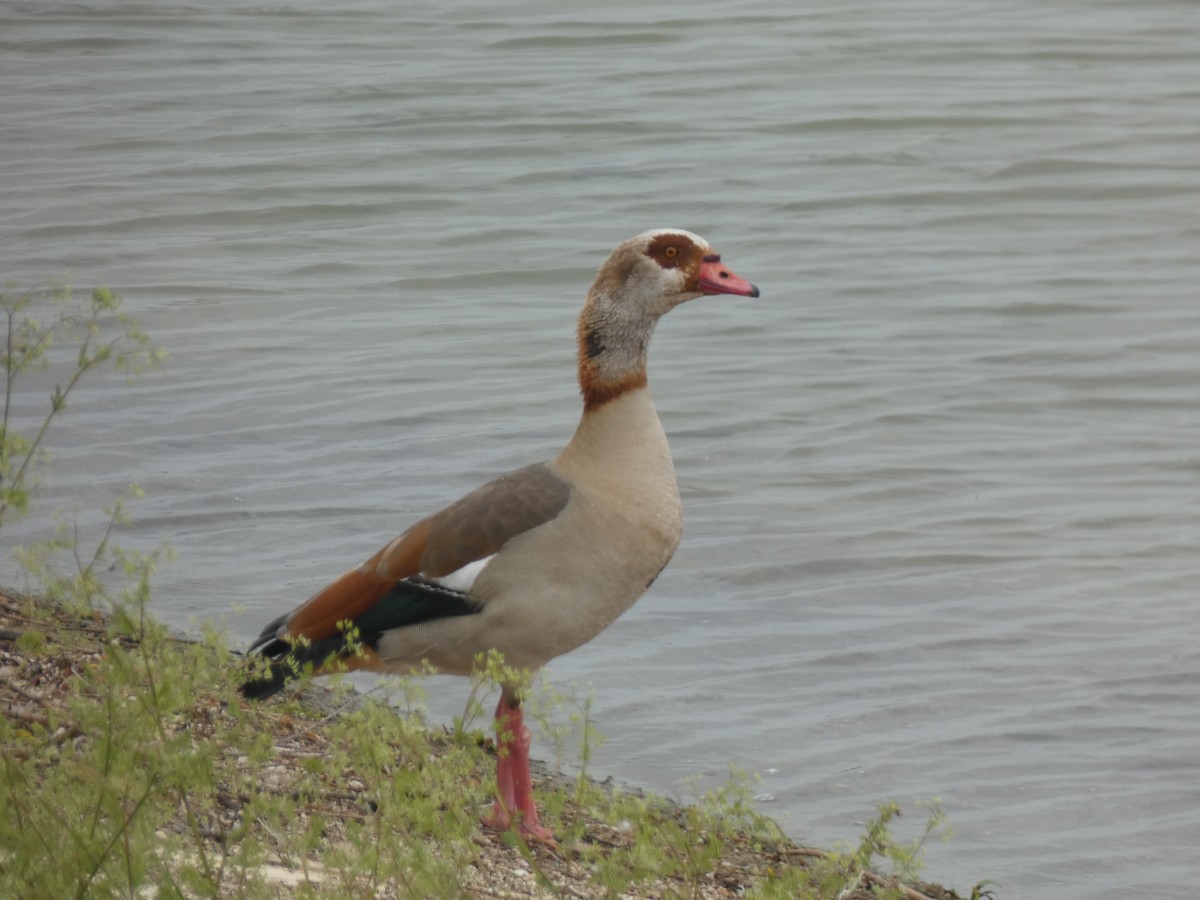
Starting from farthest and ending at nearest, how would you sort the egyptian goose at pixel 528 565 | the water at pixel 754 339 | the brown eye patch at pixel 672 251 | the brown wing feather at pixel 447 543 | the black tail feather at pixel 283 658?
the water at pixel 754 339
the brown eye patch at pixel 672 251
the brown wing feather at pixel 447 543
the egyptian goose at pixel 528 565
the black tail feather at pixel 283 658

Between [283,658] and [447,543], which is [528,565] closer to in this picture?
[447,543]

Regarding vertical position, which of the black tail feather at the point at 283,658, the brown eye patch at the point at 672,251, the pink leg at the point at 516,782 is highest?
the brown eye patch at the point at 672,251

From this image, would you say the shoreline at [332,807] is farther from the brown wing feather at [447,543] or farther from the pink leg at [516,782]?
the brown wing feather at [447,543]

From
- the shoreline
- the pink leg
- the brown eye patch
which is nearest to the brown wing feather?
the shoreline

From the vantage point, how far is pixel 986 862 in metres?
6.60

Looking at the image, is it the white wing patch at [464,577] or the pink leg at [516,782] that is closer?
the pink leg at [516,782]

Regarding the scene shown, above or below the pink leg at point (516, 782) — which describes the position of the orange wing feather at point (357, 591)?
above

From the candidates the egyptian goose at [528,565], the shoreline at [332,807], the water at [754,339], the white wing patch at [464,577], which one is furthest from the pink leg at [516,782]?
the water at [754,339]

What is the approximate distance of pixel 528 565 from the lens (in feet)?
19.3

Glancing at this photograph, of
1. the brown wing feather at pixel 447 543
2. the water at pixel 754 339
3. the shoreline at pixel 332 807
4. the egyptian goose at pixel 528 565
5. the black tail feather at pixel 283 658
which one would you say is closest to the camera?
the shoreline at pixel 332 807

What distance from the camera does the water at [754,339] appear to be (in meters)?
7.73

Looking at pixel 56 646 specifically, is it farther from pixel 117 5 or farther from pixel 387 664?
pixel 117 5

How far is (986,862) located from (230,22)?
1731 cm

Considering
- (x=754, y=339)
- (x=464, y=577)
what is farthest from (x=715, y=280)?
(x=754, y=339)
